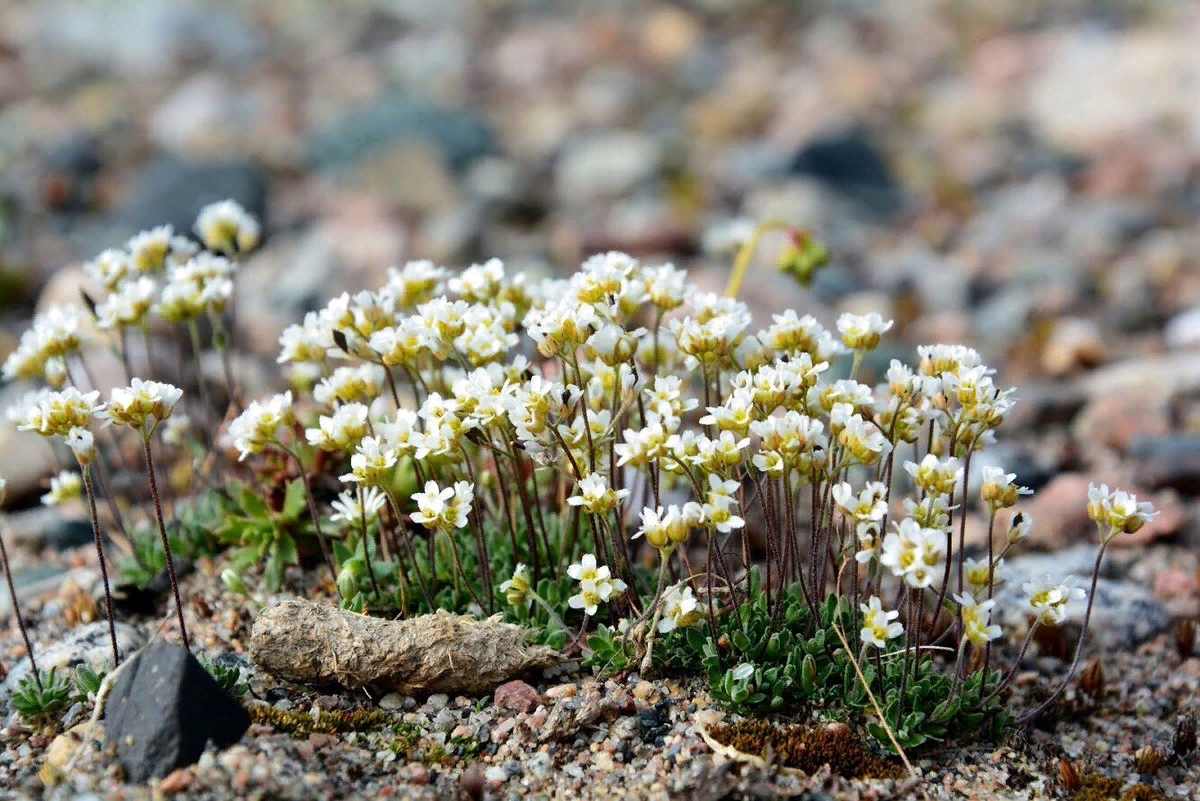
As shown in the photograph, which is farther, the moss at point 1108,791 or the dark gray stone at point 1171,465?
the dark gray stone at point 1171,465

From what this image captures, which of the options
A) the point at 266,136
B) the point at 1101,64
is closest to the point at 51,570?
the point at 266,136

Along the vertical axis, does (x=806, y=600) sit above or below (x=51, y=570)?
below

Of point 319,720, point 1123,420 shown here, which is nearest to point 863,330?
point 319,720

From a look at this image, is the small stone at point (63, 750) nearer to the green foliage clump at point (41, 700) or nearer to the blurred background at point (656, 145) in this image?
the green foliage clump at point (41, 700)

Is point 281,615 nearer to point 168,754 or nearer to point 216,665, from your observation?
point 216,665

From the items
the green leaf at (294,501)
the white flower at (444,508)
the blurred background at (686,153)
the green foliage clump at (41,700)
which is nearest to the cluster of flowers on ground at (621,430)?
the white flower at (444,508)

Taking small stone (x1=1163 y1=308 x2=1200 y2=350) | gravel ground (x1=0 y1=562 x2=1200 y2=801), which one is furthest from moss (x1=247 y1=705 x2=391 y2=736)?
small stone (x1=1163 y1=308 x2=1200 y2=350)

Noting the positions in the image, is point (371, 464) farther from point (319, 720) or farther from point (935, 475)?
point (935, 475)
